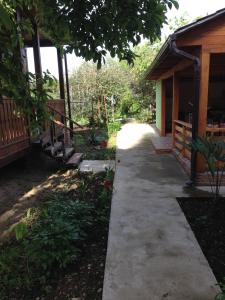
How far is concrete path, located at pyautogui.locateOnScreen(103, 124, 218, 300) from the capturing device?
2465 millimetres

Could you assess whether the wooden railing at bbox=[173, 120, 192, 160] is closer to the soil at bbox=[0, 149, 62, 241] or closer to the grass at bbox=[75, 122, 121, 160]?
the grass at bbox=[75, 122, 121, 160]

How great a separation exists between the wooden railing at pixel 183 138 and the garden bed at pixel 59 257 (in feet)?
10.3

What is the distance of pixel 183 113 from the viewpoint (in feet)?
40.8

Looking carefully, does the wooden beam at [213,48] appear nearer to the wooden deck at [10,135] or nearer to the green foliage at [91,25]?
the green foliage at [91,25]

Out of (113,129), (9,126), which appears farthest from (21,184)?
(113,129)

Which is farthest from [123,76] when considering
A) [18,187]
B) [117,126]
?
[18,187]

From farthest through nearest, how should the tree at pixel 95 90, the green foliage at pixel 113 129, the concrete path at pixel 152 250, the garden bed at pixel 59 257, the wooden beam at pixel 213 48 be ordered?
1. the tree at pixel 95 90
2. the green foliage at pixel 113 129
3. the wooden beam at pixel 213 48
4. the garden bed at pixel 59 257
5. the concrete path at pixel 152 250

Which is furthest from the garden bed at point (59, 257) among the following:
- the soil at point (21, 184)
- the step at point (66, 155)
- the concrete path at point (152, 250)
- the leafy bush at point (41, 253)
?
the step at point (66, 155)

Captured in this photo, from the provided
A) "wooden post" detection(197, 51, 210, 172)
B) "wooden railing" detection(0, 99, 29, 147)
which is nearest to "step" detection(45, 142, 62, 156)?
"wooden railing" detection(0, 99, 29, 147)

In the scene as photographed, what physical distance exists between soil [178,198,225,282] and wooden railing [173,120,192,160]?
6.18 feet

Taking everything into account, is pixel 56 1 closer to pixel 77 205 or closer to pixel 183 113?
pixel 77 205

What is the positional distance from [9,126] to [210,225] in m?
4.11

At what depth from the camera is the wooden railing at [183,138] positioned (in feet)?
21.8

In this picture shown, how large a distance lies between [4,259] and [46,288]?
759mm
